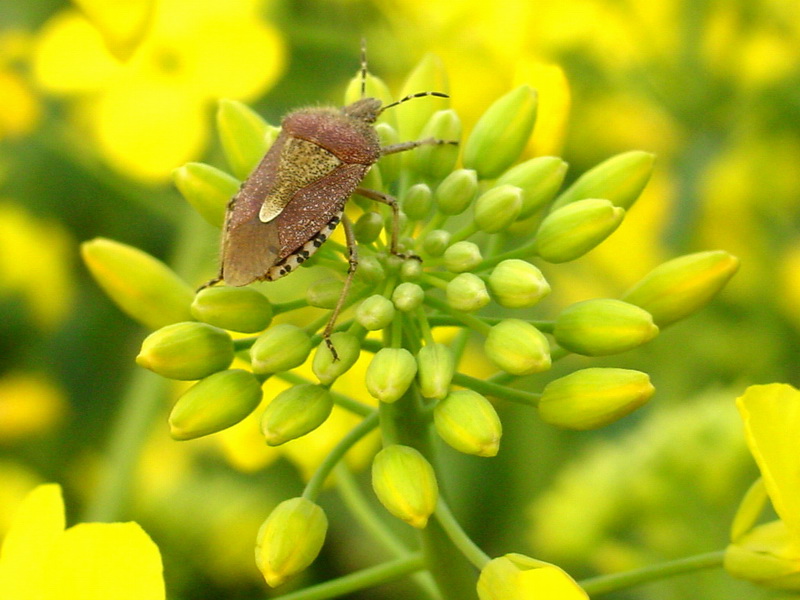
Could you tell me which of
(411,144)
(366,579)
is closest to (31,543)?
(366,579)

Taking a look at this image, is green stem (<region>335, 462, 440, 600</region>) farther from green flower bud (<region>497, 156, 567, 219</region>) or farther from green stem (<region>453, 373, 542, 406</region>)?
green flower bud (<region>497, 156, 567, 219</region>)

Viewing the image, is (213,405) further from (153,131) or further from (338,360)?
(153,131)

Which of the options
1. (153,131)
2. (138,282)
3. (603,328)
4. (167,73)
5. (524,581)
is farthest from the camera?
(167,73)

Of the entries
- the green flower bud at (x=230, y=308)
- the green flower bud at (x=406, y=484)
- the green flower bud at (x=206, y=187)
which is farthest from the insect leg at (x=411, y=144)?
the green flower bud at (x=406, y=484)

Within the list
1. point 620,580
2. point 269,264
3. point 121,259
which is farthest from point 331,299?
point 620,580

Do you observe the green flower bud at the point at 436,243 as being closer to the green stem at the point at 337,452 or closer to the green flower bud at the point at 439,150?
the green flower bud at the point at 439,150

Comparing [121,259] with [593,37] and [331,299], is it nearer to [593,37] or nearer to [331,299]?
[331,299]

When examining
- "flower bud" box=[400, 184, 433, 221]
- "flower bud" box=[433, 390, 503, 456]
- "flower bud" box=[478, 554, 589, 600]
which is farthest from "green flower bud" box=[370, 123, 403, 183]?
"flower bud" box=[478, 554, 589, 600]
